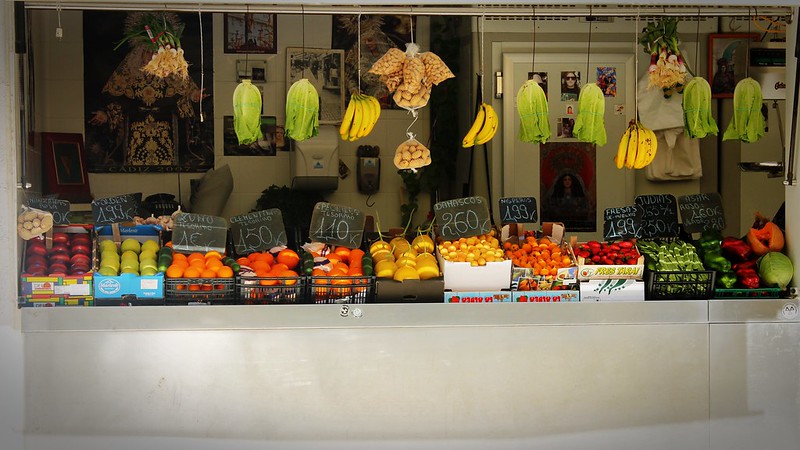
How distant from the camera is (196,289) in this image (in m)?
4.60

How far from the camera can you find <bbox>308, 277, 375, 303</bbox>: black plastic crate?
463 centimetres

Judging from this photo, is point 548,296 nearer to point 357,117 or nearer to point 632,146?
point 632,146

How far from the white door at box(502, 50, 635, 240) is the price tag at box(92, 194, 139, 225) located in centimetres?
355

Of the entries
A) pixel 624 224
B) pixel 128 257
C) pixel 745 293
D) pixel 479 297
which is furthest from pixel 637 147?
pixel 128 257

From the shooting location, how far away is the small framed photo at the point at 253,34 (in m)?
8.27

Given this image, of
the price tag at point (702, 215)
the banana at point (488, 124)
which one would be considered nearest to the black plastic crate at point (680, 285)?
the price tag at point (702, 215)

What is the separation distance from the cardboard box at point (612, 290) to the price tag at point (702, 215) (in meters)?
0.77

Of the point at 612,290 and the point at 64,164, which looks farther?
the point at 64,164

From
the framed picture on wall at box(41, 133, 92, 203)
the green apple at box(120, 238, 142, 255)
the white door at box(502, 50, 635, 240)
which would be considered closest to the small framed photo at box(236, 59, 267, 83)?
the framed picture on wall at box(41, 133, 92, 203)

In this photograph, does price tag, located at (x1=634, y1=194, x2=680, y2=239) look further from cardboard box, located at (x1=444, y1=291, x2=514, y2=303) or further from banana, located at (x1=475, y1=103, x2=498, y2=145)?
cardboard box, located at (x1=444, y1=291, x2=514, y2=303)

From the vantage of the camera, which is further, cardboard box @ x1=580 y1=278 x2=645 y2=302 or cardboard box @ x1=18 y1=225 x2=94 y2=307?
cardboard box @ x1=580 y1=278 x2=645 y2=302

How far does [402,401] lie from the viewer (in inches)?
181

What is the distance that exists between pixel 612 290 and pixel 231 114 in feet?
15.5

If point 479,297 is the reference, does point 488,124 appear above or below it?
above
